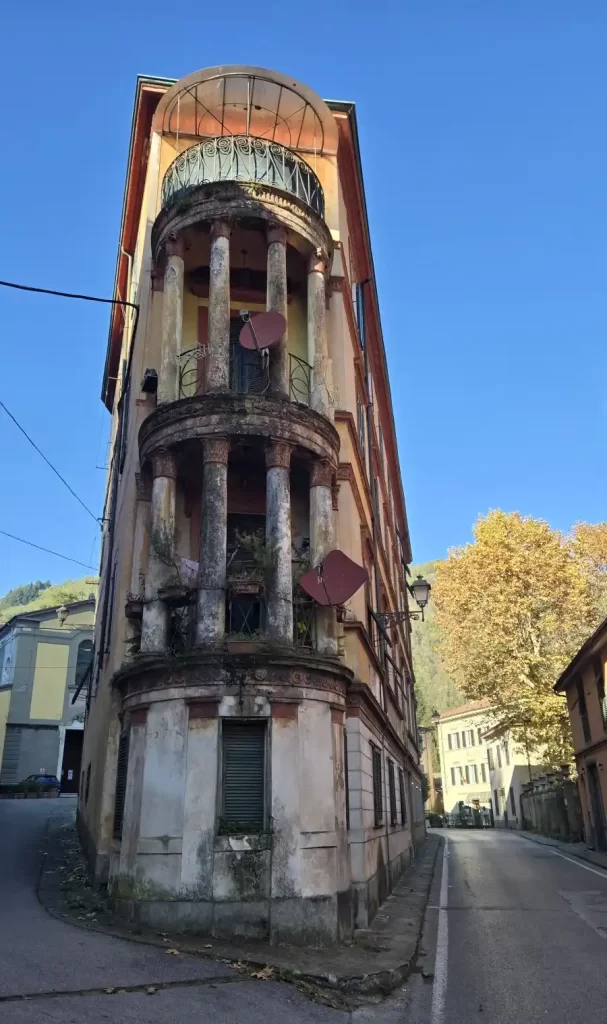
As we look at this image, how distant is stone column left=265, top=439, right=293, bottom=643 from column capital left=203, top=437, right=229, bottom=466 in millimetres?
739

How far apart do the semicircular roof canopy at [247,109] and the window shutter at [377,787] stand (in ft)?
43.1

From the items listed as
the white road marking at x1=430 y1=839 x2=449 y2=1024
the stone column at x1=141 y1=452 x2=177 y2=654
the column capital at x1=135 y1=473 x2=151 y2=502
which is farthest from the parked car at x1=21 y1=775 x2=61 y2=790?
the stone column at x1=141 y1=452 x2=177 y2=654

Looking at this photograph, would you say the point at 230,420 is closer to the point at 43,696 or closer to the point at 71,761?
the point at 43,696

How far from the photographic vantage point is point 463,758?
70125mm

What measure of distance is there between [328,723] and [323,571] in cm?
Result: 239

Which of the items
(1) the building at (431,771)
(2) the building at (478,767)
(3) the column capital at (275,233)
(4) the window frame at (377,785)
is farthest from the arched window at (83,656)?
(1) the building at (431,771)

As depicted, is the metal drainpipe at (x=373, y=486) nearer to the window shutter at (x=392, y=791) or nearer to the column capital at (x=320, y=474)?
the window shutter at (x=392, y=791)

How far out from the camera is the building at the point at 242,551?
995 centimetres

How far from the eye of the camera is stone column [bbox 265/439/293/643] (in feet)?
36.9

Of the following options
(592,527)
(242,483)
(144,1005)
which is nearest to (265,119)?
(242,483)

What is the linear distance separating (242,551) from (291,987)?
6.92 m

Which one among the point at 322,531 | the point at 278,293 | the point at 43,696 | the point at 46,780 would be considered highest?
the point at 278,293

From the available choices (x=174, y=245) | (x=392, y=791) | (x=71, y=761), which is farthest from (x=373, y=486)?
(x=71, y=761)

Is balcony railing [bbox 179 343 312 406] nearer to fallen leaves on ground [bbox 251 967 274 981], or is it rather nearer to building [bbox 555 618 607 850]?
fallen leaves on ground [bbox 251 967 274 981]
